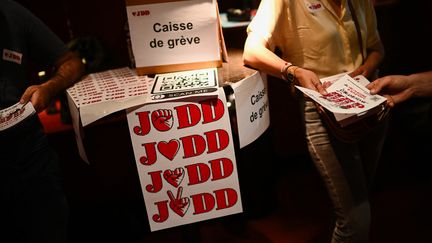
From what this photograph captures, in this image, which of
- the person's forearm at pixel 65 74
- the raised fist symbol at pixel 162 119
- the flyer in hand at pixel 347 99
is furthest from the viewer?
the person's forearm at pixel 65 74

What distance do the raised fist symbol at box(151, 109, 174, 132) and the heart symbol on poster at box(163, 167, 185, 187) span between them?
0.58 feet

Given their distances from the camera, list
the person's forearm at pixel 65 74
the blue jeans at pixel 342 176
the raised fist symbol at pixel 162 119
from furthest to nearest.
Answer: the person's forearm at pixel 65 74
the blue jeans at pixel 342 176
the raised fist symbol at pixel 162 119

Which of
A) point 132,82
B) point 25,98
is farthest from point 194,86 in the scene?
point 25,98

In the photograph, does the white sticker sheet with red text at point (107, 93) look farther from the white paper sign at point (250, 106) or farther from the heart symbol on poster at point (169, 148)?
the white paper sign at point (250, 106)

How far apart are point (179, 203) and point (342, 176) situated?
26.3 inches

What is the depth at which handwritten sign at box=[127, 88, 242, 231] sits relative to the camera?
158cm

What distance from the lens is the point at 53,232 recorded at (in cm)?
186

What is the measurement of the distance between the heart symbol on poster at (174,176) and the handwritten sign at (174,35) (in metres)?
0.46

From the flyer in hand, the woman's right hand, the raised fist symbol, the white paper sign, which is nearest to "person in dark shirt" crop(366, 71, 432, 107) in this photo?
the flyer in hand

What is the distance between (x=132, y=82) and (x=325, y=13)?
84 cm

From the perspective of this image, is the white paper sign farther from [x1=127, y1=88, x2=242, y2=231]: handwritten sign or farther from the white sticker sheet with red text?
the white sticker sheet with red text

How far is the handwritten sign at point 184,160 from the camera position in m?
1.58

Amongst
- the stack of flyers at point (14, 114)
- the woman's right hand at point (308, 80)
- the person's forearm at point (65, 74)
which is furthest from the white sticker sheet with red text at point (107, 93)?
the woman's right hand at point (308, 80)

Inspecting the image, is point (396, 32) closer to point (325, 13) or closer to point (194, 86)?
point (325, 13)
